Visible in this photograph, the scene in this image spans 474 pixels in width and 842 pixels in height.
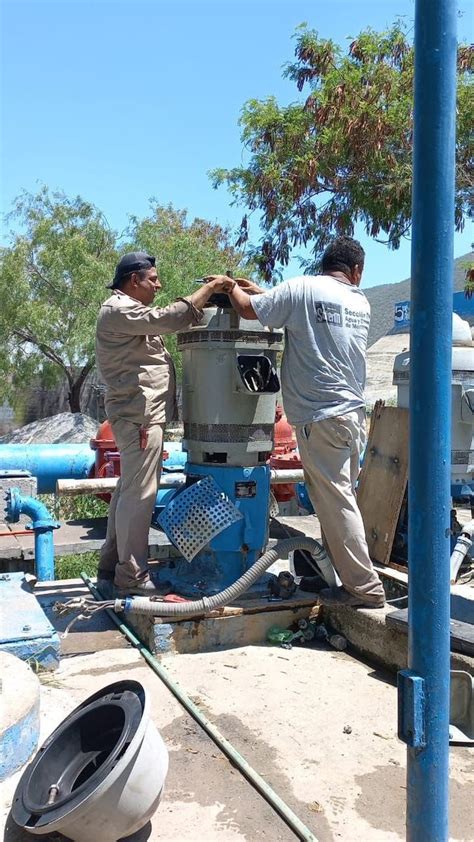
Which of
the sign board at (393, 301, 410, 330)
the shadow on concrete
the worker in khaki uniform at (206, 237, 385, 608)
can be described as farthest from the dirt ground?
the sign board at (393, 301, 410, 330)

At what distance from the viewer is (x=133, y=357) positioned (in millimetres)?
4016

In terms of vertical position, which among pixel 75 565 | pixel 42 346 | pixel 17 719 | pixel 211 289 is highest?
pixel 42 346

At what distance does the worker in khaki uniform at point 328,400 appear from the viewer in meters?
3.73

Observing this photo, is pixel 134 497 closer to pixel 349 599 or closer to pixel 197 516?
pixel 197 516

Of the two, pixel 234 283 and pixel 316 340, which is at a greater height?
pixel 234 283

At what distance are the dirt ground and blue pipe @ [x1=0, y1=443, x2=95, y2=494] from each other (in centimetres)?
288

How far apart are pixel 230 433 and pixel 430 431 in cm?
246

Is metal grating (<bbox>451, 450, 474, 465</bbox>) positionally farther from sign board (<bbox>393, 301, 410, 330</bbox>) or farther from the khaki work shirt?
sign board (<bbox>393, 301, 410, 330</bbox>)

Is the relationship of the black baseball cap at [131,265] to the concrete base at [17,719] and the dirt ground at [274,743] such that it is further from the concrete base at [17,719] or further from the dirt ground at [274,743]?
the concrete base at [17,719]

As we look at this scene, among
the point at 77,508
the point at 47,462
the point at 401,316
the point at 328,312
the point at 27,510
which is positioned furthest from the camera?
the point at 401,316

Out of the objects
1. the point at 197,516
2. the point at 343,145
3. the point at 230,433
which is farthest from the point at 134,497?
the point at 343,145

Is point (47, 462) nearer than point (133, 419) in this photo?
No

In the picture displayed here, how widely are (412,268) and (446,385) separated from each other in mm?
274

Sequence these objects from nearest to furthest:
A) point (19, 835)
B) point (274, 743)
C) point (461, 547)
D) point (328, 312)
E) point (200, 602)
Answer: point (19, 835) < point (274, 743) < point (200, 602) < point (328, 312) < point (461, 547)
